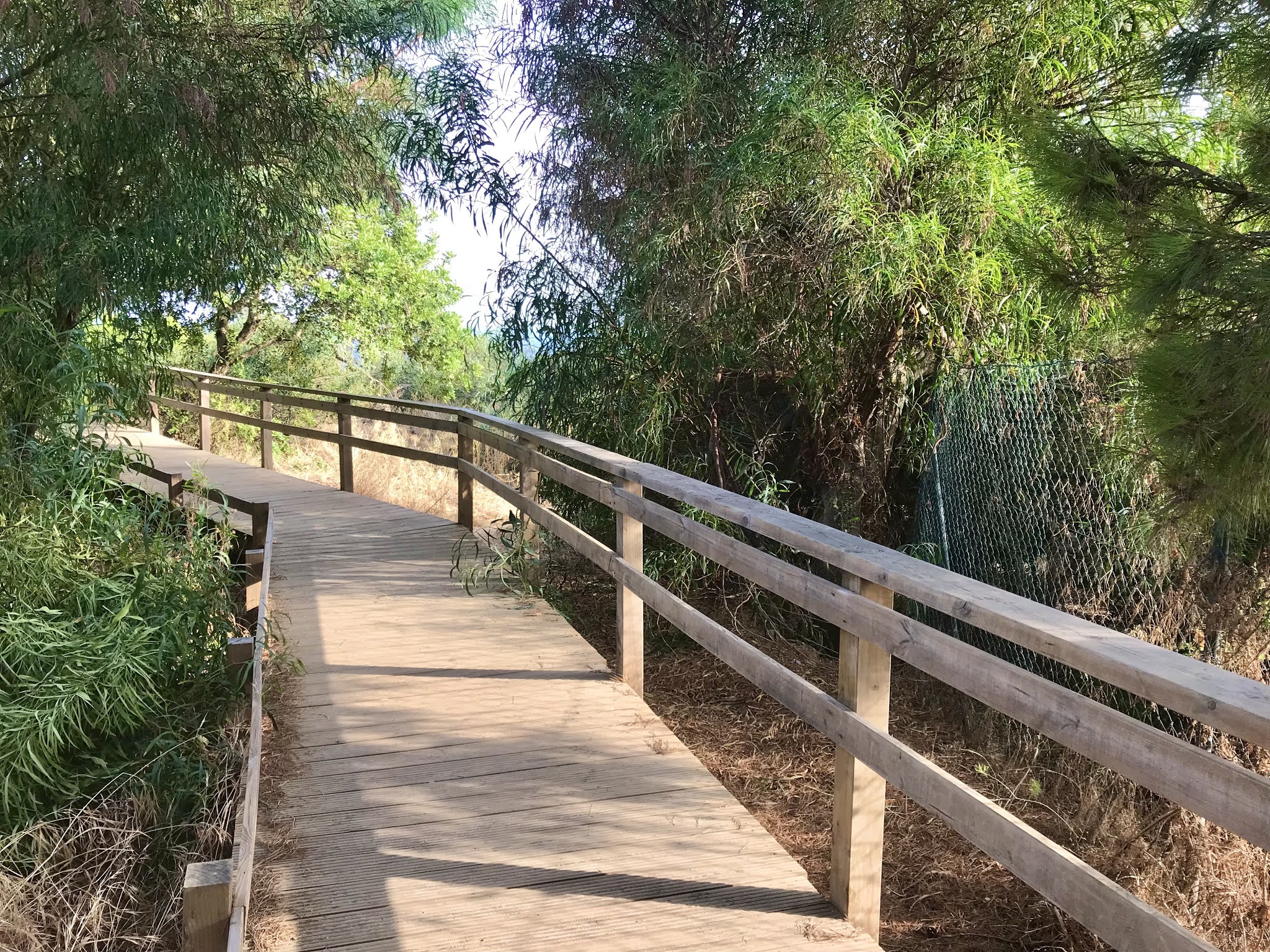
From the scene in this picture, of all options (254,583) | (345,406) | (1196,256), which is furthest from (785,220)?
(345,406)

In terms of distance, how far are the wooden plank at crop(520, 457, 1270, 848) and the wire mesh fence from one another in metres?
1.82

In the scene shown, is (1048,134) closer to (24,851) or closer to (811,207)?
(811,207)

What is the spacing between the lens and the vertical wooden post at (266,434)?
11.6m

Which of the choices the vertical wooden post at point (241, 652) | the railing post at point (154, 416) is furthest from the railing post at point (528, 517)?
the railing post at point (154, 416)

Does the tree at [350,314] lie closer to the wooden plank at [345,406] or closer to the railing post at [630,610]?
the wooden plank at [345,406]

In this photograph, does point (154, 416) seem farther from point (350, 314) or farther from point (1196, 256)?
point (1196, 256)

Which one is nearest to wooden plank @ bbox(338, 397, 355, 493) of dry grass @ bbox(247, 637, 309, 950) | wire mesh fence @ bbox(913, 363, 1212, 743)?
dry grass @ bbox(247, 637, 309, 950)

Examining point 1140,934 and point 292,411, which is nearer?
point 1140,934

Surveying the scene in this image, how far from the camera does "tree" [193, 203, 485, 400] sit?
16.4 m

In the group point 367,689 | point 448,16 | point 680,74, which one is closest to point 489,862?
point 367,689

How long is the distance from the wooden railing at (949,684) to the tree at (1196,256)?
133 cm

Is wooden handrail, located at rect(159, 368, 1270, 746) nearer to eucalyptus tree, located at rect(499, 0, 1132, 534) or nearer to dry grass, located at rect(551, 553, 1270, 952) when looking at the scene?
dry grass, located at rect(551, 553, 1270, 952)

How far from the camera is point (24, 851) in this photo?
389cm

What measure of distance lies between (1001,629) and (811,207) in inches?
129
